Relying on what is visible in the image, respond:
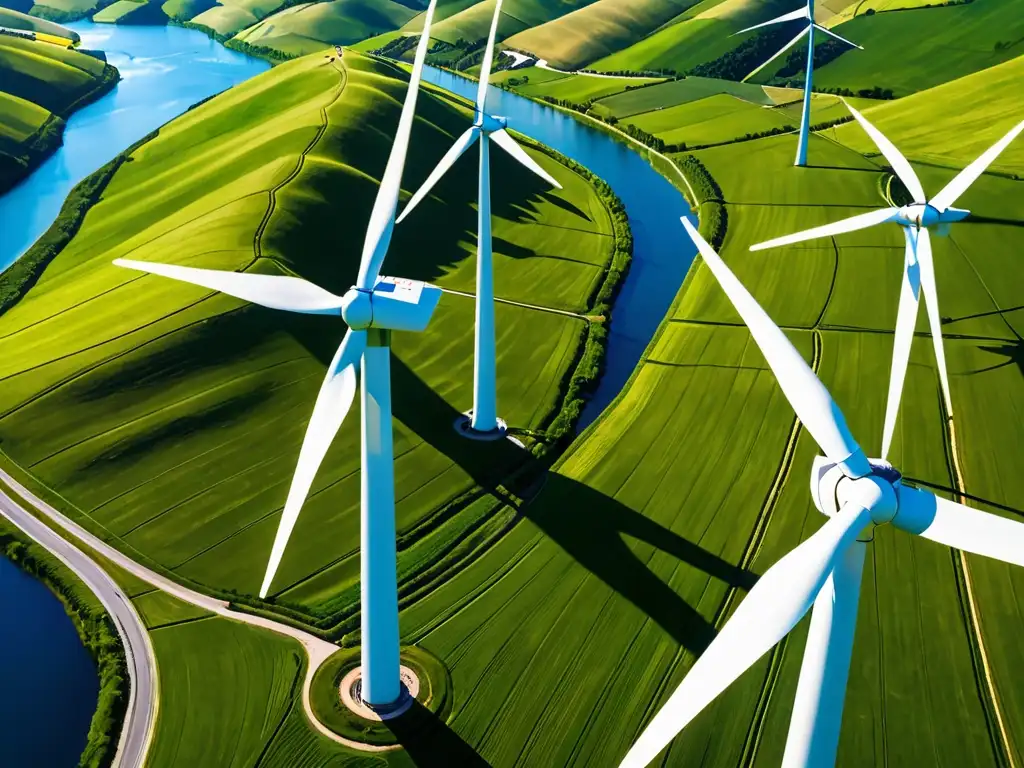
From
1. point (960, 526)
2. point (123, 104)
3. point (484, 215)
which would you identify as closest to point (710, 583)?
point (484, 215)

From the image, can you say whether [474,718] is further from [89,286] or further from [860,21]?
[860,21]

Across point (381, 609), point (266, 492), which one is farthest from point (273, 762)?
point (266, 492)

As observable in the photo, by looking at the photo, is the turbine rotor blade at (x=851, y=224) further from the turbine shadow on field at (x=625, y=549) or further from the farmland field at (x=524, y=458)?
the turbine shadow on field at (x=625, y=549)

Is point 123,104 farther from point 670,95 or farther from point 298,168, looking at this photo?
point 670,95

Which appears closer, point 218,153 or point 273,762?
point 273,762

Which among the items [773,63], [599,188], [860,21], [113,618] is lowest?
[113,618]

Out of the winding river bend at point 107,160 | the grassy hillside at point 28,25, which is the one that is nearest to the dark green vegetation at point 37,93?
the grassy hillside at point 28,25

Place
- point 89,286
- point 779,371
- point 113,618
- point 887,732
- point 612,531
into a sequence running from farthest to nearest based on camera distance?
point 89,286, point 612,531, point 113,618, point 887,732, point 779,371
